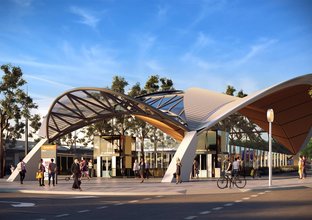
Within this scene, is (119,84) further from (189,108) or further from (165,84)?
→ (189,108)

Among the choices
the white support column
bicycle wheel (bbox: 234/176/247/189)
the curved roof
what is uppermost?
the curved roof

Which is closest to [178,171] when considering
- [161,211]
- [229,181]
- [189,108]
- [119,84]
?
[229,181]

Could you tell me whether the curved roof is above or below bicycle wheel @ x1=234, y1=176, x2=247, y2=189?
above

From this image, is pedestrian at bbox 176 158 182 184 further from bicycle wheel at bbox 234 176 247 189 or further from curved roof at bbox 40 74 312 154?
bicycle wheel at bbox 234 176 247 189

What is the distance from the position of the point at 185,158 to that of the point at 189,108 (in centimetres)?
598

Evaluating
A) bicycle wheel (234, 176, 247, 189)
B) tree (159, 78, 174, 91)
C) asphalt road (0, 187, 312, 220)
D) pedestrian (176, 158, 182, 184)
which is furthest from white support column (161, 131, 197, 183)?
tree (159, 78, 174, 91)

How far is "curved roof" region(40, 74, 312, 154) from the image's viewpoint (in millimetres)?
35094

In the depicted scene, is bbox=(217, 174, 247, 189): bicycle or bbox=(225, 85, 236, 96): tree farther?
bbox=(225, 85, 236, 96): tree

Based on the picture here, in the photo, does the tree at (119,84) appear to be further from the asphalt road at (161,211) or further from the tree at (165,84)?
the asphalt road at (161,211)

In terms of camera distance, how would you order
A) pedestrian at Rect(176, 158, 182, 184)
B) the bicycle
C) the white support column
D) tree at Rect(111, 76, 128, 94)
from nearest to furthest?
the bicycle, pedestrian at Rect(176, 158, 182, 184), the white support column, tree at Rect(111, 76, 128, 94)

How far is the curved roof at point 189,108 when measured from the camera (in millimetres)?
35094

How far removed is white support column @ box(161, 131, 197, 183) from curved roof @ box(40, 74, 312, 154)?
3.56 feet

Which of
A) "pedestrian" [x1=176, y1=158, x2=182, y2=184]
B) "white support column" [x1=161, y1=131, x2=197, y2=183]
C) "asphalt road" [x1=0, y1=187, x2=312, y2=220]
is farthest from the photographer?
"white support column" [x1=161, y1=131, x2=197, y2=183]

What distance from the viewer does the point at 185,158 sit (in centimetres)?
3241
